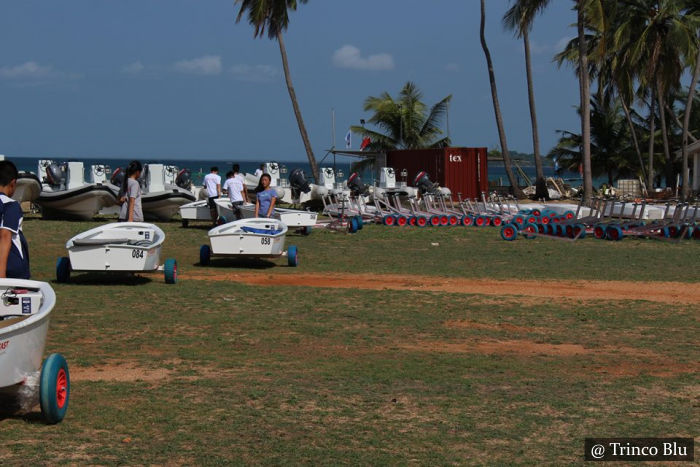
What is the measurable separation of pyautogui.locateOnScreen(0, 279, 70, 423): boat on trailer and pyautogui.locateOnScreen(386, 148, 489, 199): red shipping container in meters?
32.5

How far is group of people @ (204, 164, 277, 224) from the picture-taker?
20609 millimetres

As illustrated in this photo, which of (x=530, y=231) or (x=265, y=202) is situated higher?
(x=265, y=202)

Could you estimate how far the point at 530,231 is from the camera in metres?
25.4

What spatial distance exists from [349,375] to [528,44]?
37852 millimetres

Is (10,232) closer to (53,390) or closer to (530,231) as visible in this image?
(53,390)

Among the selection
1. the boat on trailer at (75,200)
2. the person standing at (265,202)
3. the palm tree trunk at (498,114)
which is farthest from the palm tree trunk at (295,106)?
the person standing at (265,202)

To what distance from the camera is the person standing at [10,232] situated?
24.2 feet

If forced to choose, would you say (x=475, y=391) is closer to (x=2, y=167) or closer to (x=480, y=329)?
(x=480, y=329)

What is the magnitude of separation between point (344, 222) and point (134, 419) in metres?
20.6

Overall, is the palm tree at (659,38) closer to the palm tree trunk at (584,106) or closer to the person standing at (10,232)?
the palm tree trunk at (584,106)

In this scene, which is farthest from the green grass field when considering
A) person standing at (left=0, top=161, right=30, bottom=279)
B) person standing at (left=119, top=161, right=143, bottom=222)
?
person standing at (left=119, top=161, right=143, bottom=222)

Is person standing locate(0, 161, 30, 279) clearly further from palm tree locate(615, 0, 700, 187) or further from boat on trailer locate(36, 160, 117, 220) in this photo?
palm tree locate(615, 0, 700, 187)

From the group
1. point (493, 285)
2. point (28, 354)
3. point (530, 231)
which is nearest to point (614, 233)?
point (530, 231)

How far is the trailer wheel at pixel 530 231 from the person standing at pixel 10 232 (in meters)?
18.8
